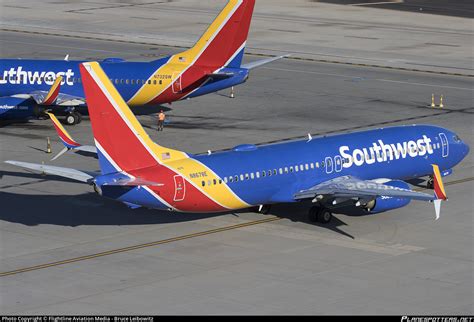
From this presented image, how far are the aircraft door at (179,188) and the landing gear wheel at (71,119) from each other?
3415 centimetres

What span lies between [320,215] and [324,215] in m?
0.21

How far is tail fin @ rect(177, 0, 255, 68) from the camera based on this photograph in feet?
289

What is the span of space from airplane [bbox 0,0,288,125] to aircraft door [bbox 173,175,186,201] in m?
34.6

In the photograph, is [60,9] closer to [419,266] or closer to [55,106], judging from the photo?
[55,106]

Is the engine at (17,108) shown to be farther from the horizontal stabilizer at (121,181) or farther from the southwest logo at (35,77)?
the horizontal stabilizer at (121,181)

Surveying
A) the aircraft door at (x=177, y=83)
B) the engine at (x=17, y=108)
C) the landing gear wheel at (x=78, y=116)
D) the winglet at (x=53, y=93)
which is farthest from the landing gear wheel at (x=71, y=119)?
the aircraft door at (x=177, y=83)

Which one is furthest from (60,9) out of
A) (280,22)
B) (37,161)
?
(37,161)

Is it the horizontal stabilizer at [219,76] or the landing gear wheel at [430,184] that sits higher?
the horizontal stabilizer at [219,76]

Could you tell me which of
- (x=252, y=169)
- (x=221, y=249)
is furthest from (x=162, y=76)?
(x=221, y=249)

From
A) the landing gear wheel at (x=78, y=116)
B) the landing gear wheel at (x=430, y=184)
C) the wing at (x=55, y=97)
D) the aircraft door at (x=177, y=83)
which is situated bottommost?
the landing gear wheel at (x=430, y=184)

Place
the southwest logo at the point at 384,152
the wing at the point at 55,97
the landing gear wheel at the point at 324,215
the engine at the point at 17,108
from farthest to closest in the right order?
1. the engine at the point at 17,108
2. the wing at the point at 55,97
3. the southwest logo at the point at 384,152
4. the landing gear wheel at the point at 324,215

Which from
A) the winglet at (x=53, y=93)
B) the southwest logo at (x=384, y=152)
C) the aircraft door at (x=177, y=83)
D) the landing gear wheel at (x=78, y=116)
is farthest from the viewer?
the aircraft door at (x=177, y=83)

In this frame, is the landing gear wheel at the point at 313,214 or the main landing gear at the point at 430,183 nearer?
the landing gear wheel at the point at 313,214

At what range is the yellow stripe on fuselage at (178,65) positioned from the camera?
289 ft
